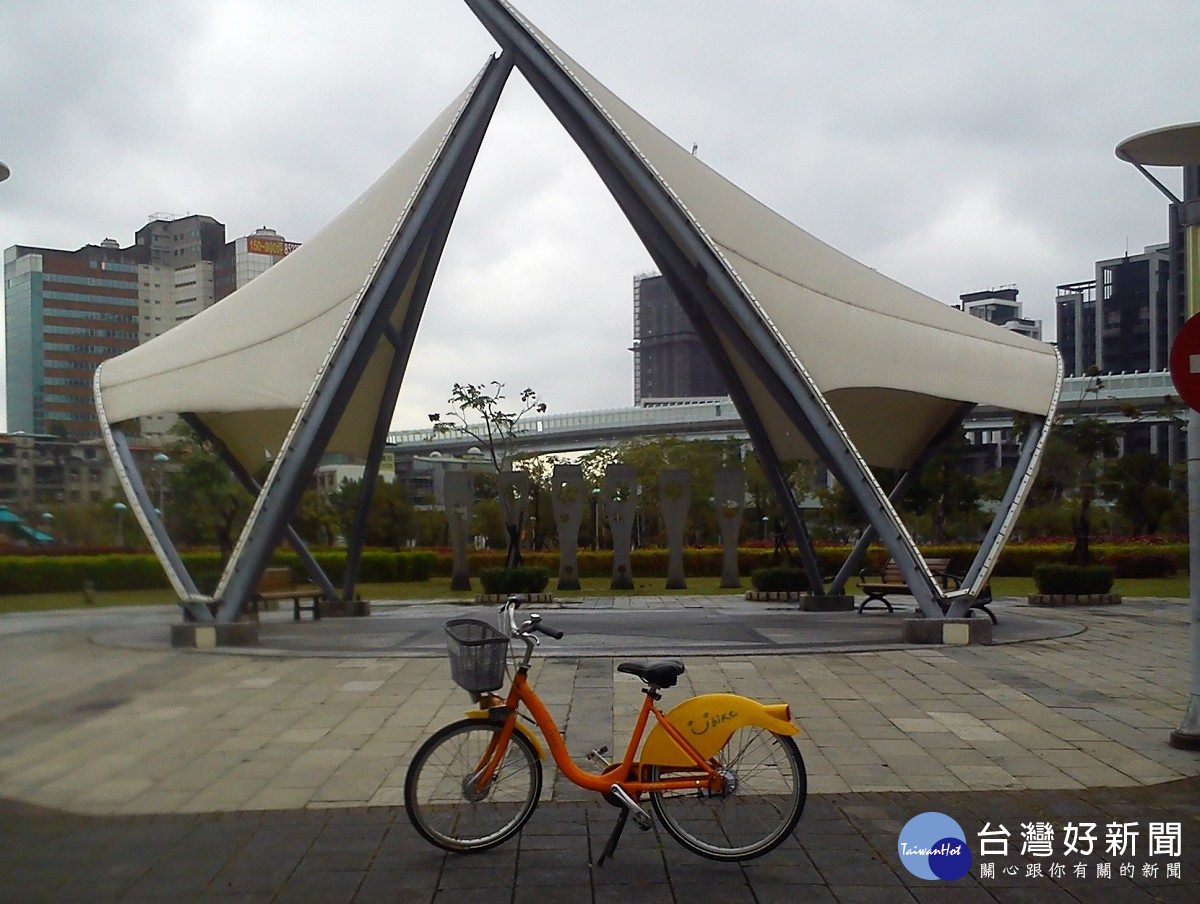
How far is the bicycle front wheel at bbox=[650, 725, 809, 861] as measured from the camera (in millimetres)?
5039

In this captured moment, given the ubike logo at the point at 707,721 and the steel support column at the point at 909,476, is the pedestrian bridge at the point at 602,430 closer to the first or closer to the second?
the steel support column at the point at 909,476

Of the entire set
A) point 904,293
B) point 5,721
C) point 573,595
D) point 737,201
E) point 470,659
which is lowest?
point 573,595

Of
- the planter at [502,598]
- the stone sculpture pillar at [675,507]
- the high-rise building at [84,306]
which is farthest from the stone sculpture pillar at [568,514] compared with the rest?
the high-rise building at [84,306]

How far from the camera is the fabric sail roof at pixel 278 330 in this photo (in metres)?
13.0

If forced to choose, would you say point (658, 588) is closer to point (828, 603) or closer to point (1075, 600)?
point (828, 603)

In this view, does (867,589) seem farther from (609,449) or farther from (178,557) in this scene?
(609,449)

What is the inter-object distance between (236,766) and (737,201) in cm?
1049

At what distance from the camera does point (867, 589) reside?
16281 mm

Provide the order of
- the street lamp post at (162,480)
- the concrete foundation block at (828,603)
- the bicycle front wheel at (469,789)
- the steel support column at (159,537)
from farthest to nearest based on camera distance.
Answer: the concrete foundation block at (828,603)
the street lamp post at (162,480)
the steel support column at (159,537)
the bicycle front wheel at (469,789)

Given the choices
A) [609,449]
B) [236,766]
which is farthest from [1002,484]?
[236,766]

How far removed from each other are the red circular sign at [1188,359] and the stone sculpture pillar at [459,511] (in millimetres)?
19483

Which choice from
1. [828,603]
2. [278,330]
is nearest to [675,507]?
[828,603]

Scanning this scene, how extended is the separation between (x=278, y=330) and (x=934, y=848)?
10439 mm

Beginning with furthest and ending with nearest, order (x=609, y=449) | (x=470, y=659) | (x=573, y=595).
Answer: (x=609, y=449) < (x=573, y=595) < (x=470, y=659)
